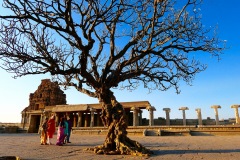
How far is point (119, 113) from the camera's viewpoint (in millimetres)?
8984

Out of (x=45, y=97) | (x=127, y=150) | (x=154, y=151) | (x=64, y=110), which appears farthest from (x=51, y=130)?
(x=45, y=97)

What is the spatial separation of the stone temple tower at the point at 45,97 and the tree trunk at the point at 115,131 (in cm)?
4678

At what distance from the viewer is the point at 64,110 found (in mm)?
38500

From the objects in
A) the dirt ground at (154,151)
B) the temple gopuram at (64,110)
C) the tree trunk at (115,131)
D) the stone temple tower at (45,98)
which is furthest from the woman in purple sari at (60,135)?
the stone temple tower at (45,98)

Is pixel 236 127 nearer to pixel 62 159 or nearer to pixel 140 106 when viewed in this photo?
pixel 140 106

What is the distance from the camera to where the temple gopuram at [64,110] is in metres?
34.2

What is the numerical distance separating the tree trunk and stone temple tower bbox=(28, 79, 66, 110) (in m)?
46.8

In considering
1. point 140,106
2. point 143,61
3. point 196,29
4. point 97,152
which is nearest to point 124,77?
point 143,61

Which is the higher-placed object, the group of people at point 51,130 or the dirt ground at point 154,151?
the group of people at point 51,130

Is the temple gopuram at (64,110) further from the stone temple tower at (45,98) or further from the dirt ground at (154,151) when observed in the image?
the dirt ground at (154,151)

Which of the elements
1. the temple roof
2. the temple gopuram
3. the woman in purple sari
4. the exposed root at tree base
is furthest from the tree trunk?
the temple roof

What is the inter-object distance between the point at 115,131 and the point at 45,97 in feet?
166

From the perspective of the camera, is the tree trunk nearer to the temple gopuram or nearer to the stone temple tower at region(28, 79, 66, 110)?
the temple gopuram

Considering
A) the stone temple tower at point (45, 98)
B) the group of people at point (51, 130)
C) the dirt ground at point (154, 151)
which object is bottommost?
the dirt ground at point (154, 151)
